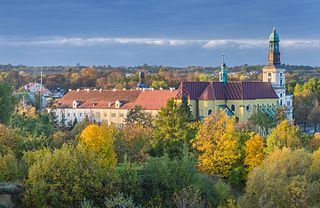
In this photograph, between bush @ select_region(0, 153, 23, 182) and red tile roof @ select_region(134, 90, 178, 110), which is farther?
red tile roof @ select_region(134, 90, 178, 110)

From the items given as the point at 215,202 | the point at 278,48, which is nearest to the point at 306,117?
the point at 278,48

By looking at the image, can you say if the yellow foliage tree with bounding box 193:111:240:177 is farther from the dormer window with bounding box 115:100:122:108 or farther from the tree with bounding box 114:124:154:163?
the dormer window with bounding box 115:100:122:108

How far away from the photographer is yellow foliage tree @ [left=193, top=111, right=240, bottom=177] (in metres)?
42.6

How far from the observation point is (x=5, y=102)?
1838 inches

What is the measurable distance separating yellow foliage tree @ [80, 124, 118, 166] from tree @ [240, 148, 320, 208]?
8401 mm

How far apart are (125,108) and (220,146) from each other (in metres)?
44.0

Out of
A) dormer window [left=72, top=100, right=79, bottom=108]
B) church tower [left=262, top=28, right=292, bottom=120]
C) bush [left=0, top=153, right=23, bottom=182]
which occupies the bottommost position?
bush [left=0, top=153, right=23, bottom=182]

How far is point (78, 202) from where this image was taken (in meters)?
29.4

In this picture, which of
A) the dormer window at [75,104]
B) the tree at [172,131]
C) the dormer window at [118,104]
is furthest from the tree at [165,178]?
the dormer window at [75,104]

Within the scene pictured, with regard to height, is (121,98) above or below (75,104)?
above

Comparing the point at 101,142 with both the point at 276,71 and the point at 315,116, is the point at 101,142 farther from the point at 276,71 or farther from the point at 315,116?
the point at 315,116

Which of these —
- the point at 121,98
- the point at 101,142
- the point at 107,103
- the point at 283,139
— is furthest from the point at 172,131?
the point at 107,103

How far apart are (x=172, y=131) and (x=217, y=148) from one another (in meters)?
4.41

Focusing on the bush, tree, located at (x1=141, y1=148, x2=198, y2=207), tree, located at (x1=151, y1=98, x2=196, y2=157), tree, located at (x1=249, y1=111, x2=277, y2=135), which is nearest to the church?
tree, located at (x1=249, y1=111, x2=277, y2=135)
